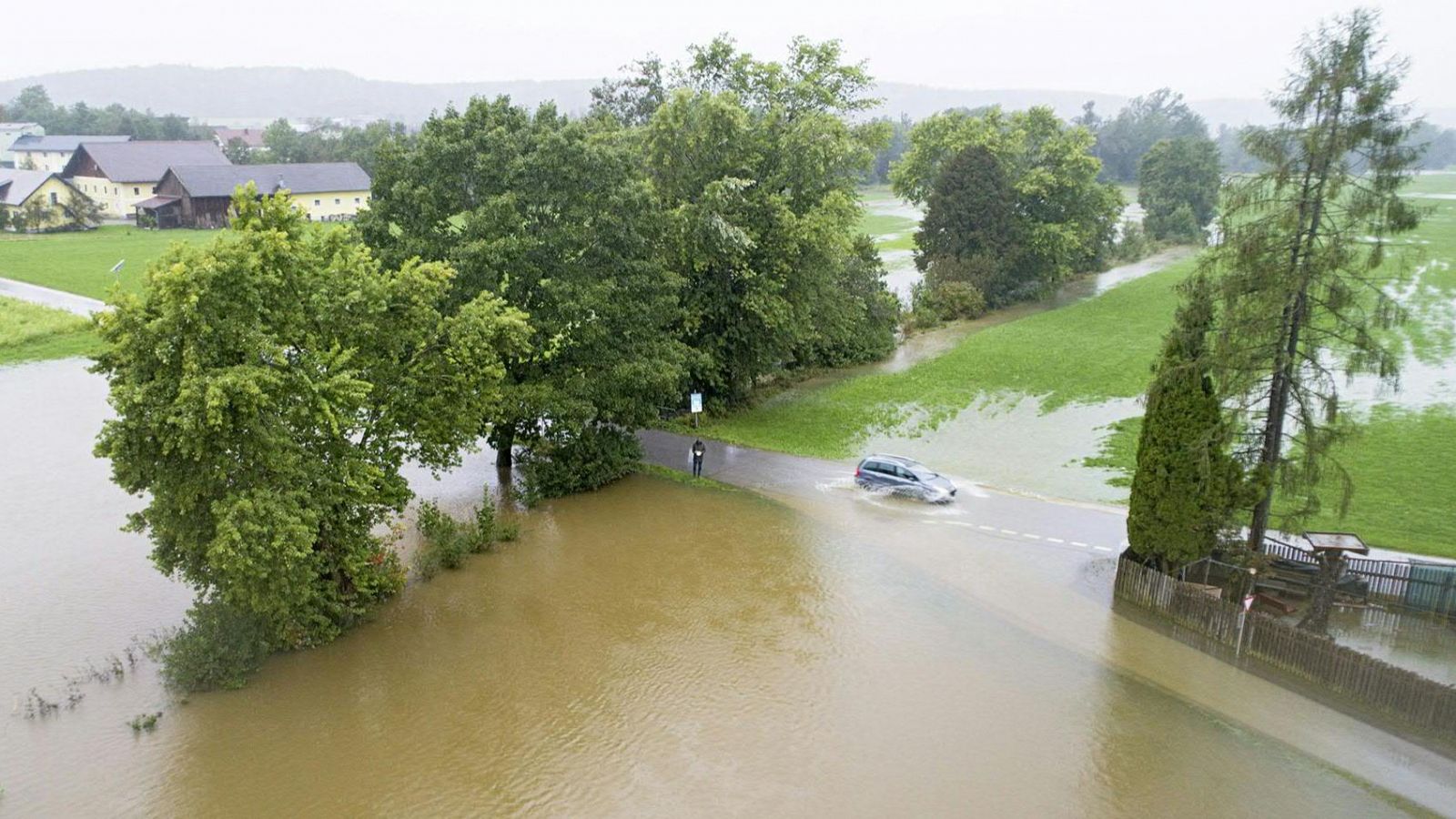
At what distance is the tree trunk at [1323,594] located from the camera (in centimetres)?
1989

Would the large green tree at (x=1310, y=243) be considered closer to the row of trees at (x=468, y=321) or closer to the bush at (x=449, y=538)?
the row of trees at (x=468, y=321)

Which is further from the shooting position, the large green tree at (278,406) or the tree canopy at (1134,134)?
the tree canopy at (1134,134)

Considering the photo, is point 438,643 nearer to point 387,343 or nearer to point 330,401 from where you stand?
point 330,401

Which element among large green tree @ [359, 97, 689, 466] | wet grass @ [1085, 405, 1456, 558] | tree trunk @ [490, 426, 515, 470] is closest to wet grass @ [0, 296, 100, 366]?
tree trunk @ [490, 426, 515, 470]

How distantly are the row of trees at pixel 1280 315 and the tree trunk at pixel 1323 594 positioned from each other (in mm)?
71

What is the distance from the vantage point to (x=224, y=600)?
17188 mm

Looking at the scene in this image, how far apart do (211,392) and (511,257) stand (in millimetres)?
11330

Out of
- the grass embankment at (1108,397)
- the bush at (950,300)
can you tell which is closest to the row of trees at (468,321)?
the grass embankment at (1108,397)

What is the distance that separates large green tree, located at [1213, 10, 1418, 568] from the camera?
17.8m

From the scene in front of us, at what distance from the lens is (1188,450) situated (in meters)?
20.1

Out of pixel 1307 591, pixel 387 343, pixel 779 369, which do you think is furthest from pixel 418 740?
pixel 779 369

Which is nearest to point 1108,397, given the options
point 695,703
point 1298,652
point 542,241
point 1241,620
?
point 1241,620

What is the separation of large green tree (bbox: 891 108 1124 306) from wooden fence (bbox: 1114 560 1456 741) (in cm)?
4001

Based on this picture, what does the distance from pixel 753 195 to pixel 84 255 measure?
5858 cm
